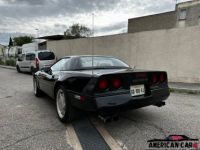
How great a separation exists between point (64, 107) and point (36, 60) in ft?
31.9

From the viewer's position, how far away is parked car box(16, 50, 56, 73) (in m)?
12.8

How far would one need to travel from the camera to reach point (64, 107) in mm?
3904

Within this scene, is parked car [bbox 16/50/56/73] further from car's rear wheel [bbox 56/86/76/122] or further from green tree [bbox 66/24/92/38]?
green tree [bbox 66/24/92/38]

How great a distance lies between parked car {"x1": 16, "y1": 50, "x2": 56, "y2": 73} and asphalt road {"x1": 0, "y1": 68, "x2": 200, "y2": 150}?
7710 mm

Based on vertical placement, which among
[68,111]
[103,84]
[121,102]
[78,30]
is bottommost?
[68,111]

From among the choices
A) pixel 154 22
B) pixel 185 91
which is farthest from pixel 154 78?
pixel 154 22

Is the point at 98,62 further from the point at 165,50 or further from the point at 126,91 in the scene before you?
the point at 165,50

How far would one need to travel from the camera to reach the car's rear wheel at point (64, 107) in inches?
145

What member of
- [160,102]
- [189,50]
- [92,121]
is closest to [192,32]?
[189,50]

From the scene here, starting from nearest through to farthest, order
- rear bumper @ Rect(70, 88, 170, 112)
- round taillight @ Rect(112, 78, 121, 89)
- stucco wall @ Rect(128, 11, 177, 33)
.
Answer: rear bumper @ Rect(70, 88, 170, 112) → round taillight @ Rect(112, 78, 121, 89) → stucco wall @ Rect(128, 11, 177, 33)

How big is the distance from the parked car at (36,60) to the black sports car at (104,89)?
334 inches

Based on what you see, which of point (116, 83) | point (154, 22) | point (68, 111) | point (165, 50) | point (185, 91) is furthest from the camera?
point (154, 22)

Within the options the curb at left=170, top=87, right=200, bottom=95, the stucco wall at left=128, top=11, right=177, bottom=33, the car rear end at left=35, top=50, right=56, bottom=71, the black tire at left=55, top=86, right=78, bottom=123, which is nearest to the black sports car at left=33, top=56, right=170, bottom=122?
the black tire at left=55, top=86, right=78, bottom=123

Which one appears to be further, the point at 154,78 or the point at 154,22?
the point at 154,22
